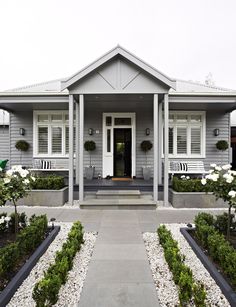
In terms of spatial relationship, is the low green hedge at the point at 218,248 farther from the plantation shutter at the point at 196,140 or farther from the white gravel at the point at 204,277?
the plantation shutter at the point at 196,140

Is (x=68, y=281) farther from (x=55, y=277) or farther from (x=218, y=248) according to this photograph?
(x=218, y=248)

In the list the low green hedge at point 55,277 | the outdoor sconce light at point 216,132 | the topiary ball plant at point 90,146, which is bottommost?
the low green hedge at point 55,277

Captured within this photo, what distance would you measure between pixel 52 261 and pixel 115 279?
3.63 ft

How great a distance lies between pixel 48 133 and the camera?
35.1ft

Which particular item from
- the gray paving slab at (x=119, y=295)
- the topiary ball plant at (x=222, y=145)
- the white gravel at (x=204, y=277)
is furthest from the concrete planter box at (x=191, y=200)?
the gray paving slab at (x=119, y=295)

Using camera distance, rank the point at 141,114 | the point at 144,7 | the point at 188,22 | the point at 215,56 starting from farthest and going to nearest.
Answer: the point at 215,56 → the point at 188,22 → the point at 144,7 → the point at 141,114

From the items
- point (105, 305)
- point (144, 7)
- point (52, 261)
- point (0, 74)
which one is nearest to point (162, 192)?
point (52, 261)

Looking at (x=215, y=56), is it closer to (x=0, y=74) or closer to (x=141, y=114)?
(x=141, y=114)

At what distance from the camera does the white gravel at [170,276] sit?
9.32 feet

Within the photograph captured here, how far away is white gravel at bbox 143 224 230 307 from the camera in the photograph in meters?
2.84

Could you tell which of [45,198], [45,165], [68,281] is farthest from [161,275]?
[45,165]

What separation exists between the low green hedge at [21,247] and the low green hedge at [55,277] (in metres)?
0.52

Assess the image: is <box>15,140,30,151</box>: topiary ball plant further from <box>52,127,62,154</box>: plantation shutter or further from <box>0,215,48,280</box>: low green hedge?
<box>0,215,48,280</box>: low green hedge

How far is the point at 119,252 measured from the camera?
4.16 metres
